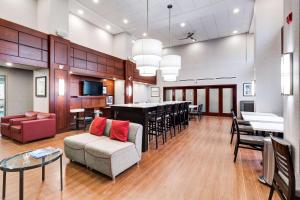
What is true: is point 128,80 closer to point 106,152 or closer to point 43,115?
point 43,115

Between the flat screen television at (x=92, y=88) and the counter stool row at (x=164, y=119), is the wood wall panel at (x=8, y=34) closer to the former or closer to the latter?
the flat screen television at (x=92, y=88)

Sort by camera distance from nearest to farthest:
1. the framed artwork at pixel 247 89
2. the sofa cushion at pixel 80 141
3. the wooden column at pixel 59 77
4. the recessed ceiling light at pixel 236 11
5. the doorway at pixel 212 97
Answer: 1. the sofa cushion at pixel 80 141
2. the wooden column at pixel 59 77
3. the recessed ceiling light at pixel 236 11
4. the framed artwork at pixel 247 89
5. the doorway at pixel 212 97

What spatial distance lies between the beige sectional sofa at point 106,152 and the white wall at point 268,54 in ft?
15.4

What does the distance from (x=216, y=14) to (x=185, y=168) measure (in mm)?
7181

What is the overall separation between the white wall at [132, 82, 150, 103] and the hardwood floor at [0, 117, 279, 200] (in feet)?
24.7

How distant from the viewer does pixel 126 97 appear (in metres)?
8.92

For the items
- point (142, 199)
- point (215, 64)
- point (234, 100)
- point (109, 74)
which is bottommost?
point (142, 199)

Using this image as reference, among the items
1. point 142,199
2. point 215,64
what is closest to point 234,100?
point 215,64

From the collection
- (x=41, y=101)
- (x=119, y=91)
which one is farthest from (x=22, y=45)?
(x=119, y=91)

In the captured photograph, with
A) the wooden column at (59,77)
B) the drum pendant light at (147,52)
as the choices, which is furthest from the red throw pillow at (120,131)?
the wooden column at (59,77)

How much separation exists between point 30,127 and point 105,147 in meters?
3.19

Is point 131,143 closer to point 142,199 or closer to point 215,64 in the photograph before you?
point 142,199

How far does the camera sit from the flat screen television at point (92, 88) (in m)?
7.34

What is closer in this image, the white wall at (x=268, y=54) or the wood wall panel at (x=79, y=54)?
the white wall at (x=268, y=54)
